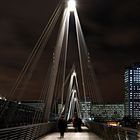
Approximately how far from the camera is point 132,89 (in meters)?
168

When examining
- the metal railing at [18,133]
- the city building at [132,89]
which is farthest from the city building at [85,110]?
the city building at [132,89]

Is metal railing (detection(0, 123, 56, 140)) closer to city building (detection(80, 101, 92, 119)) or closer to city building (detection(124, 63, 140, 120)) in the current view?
city building (detection(80, 101, 92, 119))

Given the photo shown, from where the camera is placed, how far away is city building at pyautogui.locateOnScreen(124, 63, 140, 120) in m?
164

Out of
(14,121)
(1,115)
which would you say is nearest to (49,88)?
(14,121)

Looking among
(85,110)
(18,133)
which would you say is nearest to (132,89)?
(85,110)

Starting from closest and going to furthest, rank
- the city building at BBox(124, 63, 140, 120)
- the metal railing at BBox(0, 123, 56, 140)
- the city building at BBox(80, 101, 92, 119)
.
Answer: the metal railing at BBox(0, 123, 56, 140), the city building at BBox(80, 101, 92, 119), the city building at BBox(124, 63, 140, 120)

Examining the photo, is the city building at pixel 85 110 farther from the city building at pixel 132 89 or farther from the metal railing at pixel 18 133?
the city building at pixel 132 89

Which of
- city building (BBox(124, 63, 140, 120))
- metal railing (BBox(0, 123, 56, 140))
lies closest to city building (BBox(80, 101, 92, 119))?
metal railing (BBox(0, 123, 56, 140))

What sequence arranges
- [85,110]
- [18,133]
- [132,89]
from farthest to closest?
[132,89], [85,110], [18,133]

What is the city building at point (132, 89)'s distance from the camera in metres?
164

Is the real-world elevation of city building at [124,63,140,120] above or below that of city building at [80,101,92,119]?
above

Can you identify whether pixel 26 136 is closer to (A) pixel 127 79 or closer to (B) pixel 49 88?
(B) pixel 49 88

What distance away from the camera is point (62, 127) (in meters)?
27.6

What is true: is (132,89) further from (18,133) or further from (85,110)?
(18,133)
